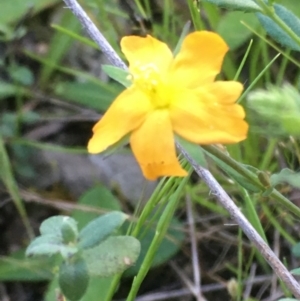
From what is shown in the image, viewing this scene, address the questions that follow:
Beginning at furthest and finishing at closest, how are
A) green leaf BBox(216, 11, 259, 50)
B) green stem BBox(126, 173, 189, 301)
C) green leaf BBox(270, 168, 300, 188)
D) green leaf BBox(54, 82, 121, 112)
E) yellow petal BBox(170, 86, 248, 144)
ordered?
green leaf BBox(54, 82, 121, 112)
green leaf BBox(216, 11, 259, 50)
green stem BBox(126, 173, 189, 301)
green leaf BBox(270, 168, 300, 188)
yellow petal BBox(170, 86, 248, 144)

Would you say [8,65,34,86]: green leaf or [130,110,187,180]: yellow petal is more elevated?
Result: [130,110,187,180]: yellow petal

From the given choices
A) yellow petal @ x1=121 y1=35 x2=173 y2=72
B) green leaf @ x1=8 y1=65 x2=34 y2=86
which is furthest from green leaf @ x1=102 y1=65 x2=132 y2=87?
green leaf @ x1=8 y1=65 x2=34 y2=86

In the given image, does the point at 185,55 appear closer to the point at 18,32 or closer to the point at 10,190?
the point at 10,190

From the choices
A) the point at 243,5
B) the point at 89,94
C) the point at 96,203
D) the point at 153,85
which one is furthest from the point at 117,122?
the point at 89,94

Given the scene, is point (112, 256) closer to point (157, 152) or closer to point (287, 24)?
point (157, 152)

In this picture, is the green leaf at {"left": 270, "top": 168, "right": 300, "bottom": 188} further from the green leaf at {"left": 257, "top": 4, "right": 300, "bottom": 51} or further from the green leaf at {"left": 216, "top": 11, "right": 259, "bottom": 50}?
the green leaf at {"left": 216, "top": 11, "right": 259, "bottom": 50}

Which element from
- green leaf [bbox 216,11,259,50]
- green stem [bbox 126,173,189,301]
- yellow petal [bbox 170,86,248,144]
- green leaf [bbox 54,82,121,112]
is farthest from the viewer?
green leaf [bbox 54,82,121,112]

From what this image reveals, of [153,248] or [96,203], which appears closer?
[153,248]
